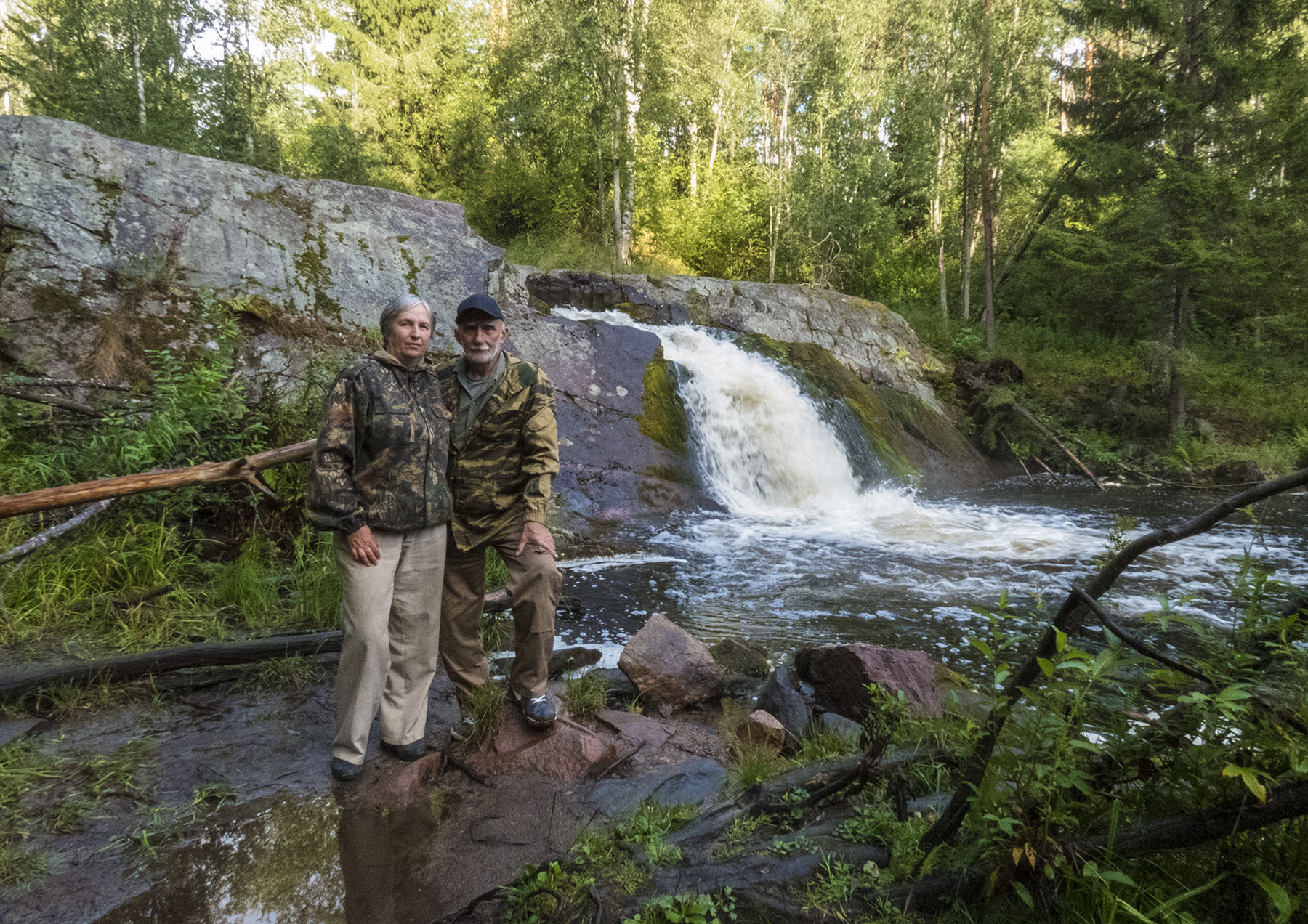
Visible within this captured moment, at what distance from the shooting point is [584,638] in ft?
17.8

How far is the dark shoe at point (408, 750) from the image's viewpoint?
325 cm

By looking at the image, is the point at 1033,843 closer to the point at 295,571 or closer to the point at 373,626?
the point at 373,626

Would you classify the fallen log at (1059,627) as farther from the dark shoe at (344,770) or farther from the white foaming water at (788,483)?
the white foaming water at (788,483)

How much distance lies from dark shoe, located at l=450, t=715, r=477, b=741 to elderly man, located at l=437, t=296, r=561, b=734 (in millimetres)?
263

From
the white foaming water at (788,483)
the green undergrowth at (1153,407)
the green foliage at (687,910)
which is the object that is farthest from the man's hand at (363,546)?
the green undergrowth at (1153,407)

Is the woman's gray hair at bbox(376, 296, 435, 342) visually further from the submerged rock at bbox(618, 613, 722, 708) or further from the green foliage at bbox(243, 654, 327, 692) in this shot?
the submerged rock at bbox(618, 613, 722, 708)

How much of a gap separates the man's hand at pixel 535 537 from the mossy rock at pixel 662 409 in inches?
268

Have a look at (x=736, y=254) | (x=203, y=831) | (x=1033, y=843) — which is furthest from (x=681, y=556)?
(x=736, y=254)

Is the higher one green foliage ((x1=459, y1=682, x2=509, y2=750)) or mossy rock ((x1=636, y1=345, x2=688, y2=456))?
mossy rock ((x1=636, y1=345, x2=688, y2=456))

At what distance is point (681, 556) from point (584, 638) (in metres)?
2.52

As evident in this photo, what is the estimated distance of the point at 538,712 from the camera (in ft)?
11.3

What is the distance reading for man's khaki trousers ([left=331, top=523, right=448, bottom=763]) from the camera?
10.0 ft

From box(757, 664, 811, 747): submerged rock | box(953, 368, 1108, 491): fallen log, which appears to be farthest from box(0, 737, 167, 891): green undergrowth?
box(953, 368, 1108, 491): fallen log

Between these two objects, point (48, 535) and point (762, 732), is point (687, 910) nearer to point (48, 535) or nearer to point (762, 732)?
point (762, 732)
